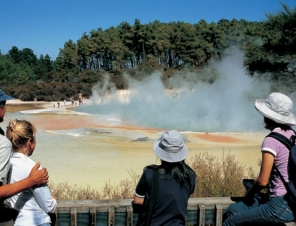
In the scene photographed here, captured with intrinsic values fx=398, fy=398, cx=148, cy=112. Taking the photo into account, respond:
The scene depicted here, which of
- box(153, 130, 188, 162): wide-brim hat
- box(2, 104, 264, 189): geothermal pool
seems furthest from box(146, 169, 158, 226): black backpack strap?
box(2, 104, 264, 189): geothermal pool

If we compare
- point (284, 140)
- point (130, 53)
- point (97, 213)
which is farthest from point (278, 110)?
point (130, 53)

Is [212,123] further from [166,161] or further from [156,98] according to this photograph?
[166,161]

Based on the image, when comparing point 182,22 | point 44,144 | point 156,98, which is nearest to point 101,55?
point 182,22

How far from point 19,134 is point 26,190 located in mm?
290

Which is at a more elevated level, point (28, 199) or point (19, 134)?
point (19, 134)

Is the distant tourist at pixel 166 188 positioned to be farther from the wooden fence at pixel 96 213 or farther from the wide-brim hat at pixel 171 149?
the wooden fence at pixel 96 213

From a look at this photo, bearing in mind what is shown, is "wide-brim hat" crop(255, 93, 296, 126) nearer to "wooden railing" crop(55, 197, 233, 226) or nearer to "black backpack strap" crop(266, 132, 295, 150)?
"black backpack strap" crop(266, 132, 295, 150)

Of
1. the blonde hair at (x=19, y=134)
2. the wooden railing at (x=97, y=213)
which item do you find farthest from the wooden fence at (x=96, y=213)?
the blonde hair at (x=19, y=134)

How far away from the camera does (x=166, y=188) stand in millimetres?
2068

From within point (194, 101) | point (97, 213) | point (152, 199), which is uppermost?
point (152, 199)

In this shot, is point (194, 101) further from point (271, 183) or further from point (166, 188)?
point (166, 188)

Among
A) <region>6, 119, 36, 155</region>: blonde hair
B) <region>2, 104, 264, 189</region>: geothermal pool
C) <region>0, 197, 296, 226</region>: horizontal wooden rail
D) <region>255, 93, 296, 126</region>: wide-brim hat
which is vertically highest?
<region>255, 93, 296, 126</region>: wide-brim hat

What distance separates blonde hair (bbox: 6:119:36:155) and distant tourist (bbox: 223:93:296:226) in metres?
1.23

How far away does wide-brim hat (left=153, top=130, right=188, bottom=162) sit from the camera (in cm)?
211
